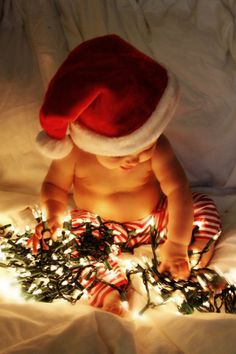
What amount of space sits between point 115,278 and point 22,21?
0.71 metres

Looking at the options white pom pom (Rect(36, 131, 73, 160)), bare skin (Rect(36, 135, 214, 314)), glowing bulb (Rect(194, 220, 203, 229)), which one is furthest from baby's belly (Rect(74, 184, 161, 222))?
white pom pom (Rect(36, 131, 73, 160))

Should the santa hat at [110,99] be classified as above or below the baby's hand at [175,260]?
above

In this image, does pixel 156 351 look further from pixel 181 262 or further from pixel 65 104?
pixel 65 104

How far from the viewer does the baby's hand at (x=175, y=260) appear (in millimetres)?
858

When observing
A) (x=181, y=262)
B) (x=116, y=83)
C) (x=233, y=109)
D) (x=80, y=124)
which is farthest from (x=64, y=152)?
(x=233, y=109)

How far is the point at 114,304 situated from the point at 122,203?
0.24 meters

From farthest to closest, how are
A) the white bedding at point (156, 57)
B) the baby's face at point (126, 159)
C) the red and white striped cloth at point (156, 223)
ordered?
the white bedding at point (156, 57) → the red and white striped cloth at point (156, 223) → the baby's face at point (126, 159)

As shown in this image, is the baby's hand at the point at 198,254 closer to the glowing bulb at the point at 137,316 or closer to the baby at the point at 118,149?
the baby at the point at 118,149

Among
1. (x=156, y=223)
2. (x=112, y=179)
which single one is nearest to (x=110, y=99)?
(x=112, y=179)

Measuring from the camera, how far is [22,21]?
1127 mm

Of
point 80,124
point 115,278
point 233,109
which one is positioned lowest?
point 115,278

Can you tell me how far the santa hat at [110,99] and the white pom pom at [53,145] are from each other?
16 mm

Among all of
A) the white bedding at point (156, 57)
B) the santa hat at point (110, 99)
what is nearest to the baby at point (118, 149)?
the santa hat at point (110, 99)

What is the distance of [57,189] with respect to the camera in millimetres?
969
